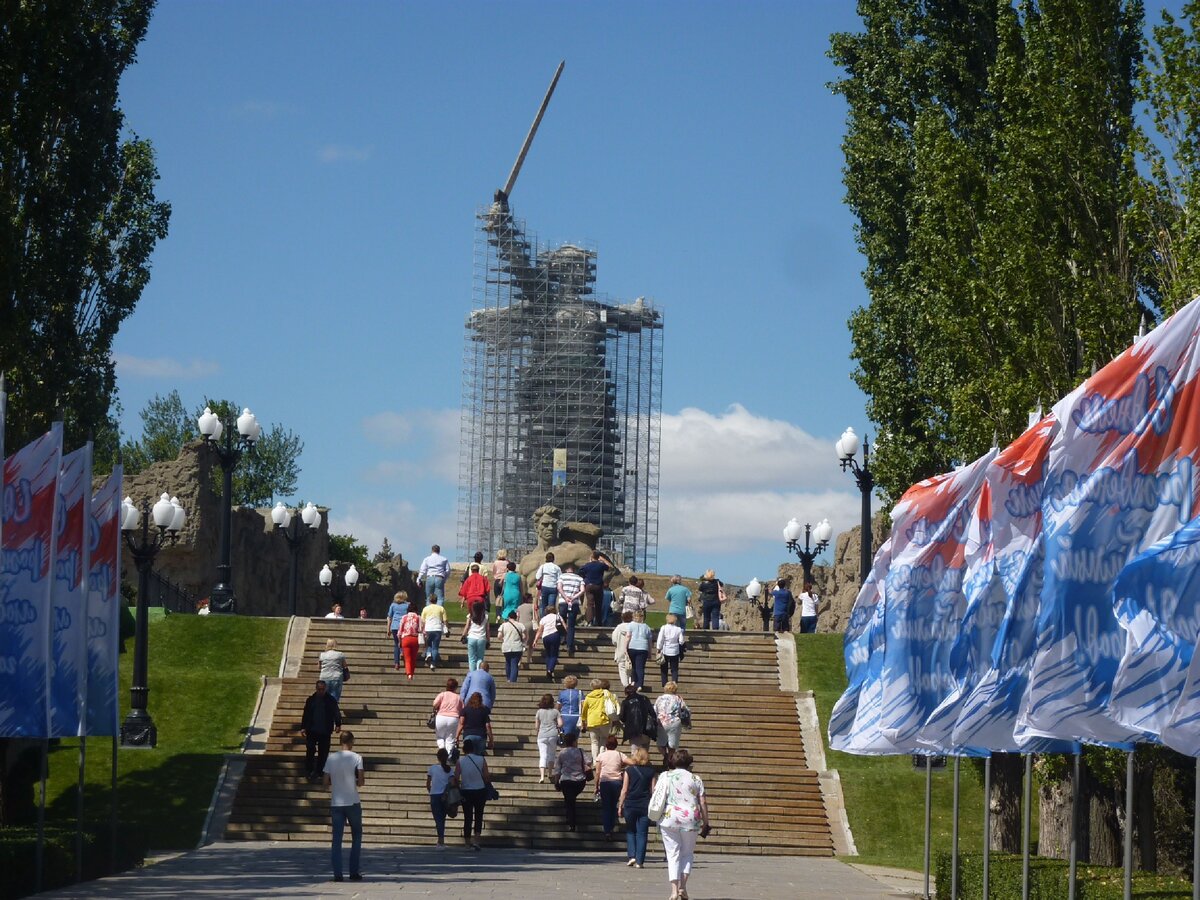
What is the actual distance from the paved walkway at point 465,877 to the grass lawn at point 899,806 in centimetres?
188

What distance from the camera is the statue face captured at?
5731cm

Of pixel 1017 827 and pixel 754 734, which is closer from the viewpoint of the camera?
pixel 1017 827

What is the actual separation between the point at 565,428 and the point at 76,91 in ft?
212

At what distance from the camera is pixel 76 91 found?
78.8ft

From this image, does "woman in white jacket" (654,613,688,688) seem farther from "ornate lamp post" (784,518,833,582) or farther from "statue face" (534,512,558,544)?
"statue face" (534,512,558,544)

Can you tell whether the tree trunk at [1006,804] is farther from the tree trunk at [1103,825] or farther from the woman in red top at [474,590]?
the woman in red top at [474,590]

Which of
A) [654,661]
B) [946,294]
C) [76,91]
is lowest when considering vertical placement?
[654,661]

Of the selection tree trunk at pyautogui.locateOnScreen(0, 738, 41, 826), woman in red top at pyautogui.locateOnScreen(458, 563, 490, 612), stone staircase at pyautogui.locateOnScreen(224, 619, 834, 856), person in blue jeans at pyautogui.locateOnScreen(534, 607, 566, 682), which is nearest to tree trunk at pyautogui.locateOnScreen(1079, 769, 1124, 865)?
stone staircase at pyautogui.locateOnScreen(224, 619, 834, 856)

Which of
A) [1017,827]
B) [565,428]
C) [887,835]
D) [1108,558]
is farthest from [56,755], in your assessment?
[565,428]

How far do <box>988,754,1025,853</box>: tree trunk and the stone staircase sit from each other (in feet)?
7.83

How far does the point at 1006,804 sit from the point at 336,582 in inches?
1689

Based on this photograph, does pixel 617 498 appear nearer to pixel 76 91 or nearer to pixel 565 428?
pixel 565 428

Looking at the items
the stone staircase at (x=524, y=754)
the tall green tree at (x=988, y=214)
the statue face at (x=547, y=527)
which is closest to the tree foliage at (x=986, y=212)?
the tall green tree at (x=988, y=214)

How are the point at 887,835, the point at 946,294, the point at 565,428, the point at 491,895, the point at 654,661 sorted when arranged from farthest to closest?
the point at 565,428
the point at 654,661
the point at 887,835
the point at 946,294
the point at 491,895
